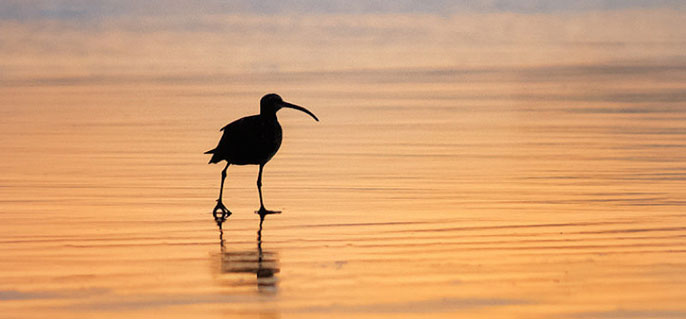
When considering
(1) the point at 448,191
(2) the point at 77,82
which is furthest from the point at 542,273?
(2) the point at 77,82

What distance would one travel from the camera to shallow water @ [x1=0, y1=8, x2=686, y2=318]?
30.4ft

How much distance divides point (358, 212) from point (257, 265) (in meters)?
2.45

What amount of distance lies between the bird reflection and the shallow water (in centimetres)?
2

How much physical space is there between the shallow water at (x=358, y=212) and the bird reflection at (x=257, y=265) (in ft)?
0.07

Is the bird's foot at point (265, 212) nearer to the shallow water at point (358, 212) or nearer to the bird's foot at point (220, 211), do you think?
the shallow water at point (358, 212)

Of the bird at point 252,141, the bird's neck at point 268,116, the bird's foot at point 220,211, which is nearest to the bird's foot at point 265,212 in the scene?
the bird's foot at point 220,211

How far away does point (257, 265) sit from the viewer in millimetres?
10398

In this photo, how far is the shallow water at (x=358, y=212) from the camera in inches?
364

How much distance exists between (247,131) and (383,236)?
2835 mm

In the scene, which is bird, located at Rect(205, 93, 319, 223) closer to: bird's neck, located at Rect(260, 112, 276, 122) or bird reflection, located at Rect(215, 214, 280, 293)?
bird's neck, located at Rect(260, 112, 276, 122)

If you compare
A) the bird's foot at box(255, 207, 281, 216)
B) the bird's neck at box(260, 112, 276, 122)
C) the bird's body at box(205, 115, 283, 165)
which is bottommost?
the bird's foot at box(255, 207, 281, 216)

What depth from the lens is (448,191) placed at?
1403cm

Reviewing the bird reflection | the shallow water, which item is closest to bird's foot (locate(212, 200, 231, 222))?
the shallow water

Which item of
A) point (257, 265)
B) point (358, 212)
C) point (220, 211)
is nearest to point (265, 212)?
point (220, 211)
